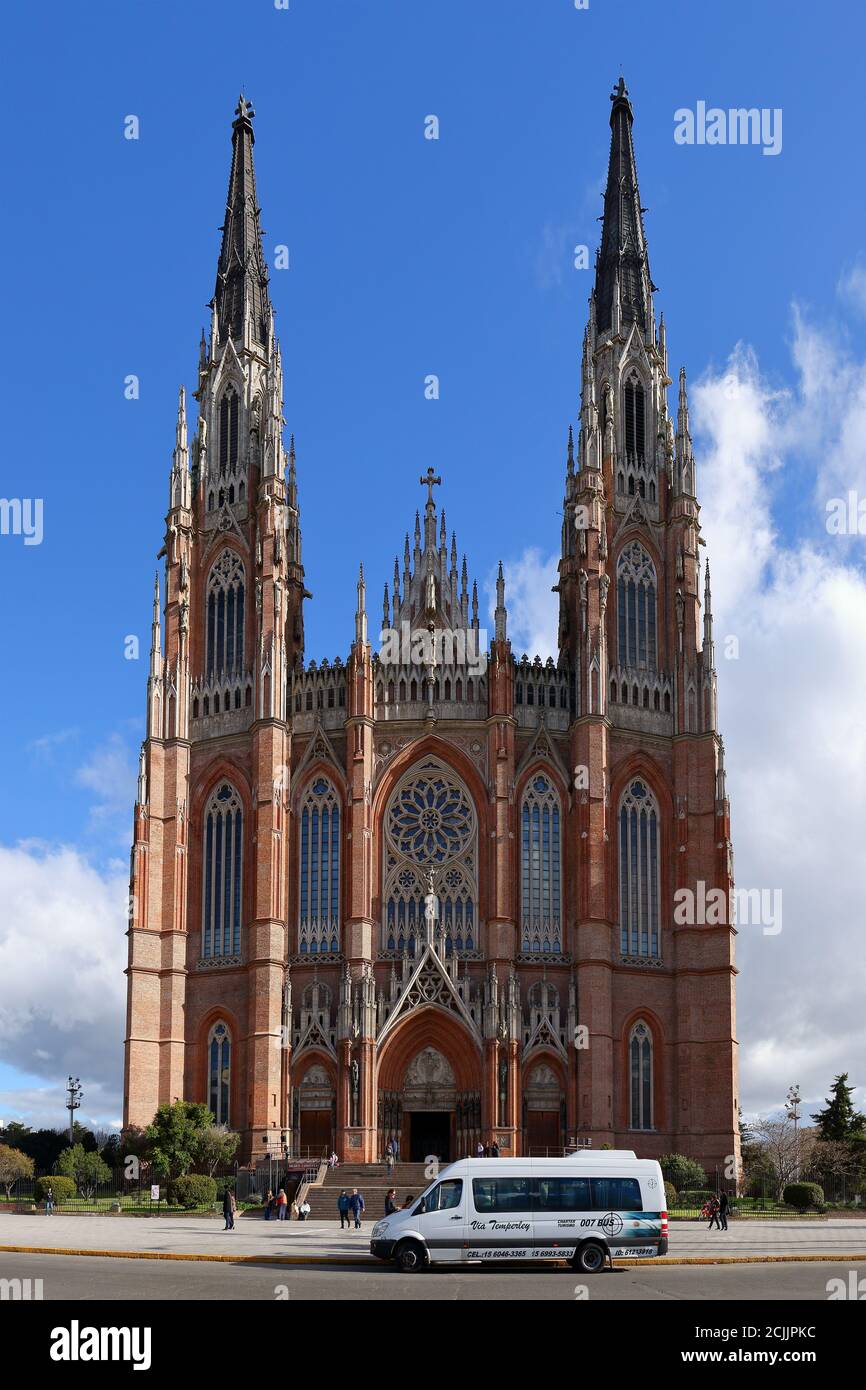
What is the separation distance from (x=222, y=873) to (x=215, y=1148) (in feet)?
42.5

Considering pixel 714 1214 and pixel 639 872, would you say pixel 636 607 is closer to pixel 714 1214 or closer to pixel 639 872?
pixel 639 872

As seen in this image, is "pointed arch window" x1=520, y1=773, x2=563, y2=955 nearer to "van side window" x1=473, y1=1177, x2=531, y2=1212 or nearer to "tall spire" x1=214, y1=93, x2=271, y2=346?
"tall spire" x1=214, y1=93, x2=271, y2=346

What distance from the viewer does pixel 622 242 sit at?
272ft

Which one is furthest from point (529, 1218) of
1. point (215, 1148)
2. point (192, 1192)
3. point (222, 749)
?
point (222, 749)

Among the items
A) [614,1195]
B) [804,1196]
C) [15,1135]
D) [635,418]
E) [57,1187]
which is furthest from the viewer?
[15,1135]

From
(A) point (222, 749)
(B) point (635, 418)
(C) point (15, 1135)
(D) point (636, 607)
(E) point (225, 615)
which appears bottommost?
(C) point (15, 1135)

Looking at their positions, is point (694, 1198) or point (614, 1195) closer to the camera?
point (614, 1195)

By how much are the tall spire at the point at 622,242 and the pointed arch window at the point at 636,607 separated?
1238 centimetres

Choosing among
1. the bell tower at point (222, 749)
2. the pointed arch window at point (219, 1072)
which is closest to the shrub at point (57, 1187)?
the bell tower at point (222, 749)

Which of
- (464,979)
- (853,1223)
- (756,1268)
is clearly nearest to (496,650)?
(464,979)

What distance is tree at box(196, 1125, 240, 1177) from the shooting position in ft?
209

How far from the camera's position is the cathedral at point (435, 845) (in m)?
68.0

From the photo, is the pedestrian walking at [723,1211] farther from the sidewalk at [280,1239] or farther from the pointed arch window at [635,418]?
the pointed arch window at [635,418]

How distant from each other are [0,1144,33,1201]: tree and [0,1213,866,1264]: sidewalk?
24.8 m
